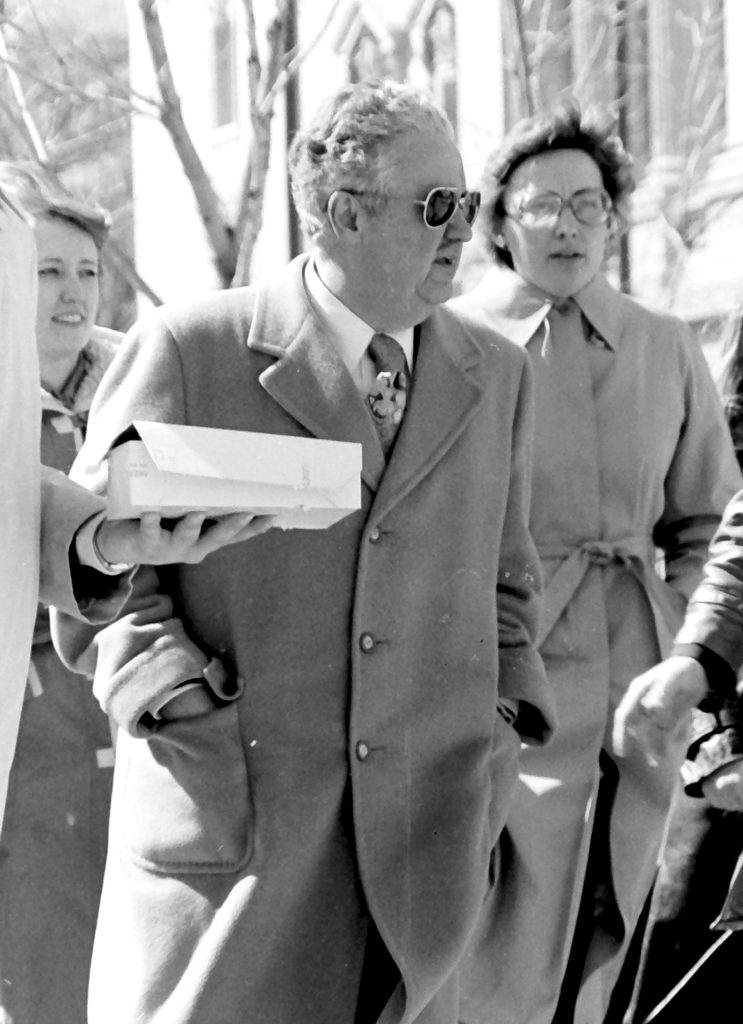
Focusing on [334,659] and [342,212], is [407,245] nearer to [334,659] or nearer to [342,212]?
[342,212]

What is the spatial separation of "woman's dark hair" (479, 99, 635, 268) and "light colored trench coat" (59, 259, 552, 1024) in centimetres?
171

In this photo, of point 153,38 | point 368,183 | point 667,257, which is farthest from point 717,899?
point 667,257

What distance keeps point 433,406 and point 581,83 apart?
10.1 metres

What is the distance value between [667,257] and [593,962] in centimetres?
909

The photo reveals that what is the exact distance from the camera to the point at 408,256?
15.4 ft

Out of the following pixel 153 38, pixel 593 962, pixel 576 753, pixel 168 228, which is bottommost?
pixel 168 228

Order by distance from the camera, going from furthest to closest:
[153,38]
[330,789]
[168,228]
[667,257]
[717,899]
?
[168,228] < [667,257] < [153,38] < [717,899] < [330,789]

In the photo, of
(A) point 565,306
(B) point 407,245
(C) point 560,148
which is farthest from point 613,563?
(B) point 407,245

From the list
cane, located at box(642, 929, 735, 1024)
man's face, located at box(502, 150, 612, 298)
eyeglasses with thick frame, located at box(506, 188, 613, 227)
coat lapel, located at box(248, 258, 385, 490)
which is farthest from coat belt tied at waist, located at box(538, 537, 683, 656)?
coat lapel, located at box(248, 258, 385, 490)

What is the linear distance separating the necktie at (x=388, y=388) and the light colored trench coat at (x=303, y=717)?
3 cm

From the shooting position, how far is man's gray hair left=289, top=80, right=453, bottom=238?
15.5 feet

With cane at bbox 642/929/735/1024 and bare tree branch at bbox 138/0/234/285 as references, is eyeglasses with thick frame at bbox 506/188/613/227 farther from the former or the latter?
bare tree branch at bbox 138/0/234/285

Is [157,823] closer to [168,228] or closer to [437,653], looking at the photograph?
[437,653]

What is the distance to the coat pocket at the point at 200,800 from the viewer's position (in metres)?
4.41
